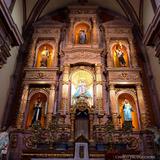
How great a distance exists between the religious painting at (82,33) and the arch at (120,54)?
1750mm

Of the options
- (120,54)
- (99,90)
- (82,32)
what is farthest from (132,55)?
(82,32)

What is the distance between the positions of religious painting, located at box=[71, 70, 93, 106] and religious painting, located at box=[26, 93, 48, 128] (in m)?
1.61

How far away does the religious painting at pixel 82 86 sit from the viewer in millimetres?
11248

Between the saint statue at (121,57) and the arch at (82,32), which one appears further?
the arch at (82,32)

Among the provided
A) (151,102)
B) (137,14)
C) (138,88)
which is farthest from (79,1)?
(151,102)

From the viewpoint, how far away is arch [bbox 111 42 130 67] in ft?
43.0

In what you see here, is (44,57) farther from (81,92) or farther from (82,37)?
(81,92)

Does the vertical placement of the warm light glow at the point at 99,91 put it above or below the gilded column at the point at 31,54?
below

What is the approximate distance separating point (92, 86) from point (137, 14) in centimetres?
594

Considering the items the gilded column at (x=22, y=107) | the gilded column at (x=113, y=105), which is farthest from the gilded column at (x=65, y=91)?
the gilded column at (x=113, y=105)

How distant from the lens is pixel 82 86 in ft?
38.1

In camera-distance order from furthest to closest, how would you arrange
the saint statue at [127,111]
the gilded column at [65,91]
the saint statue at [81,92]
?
the saint statue at [81,92] < the gilded column at [65,91] < the saint statue at [127,111]

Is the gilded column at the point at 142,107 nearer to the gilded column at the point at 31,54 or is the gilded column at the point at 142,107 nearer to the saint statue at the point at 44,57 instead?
the saint statue at the point at 44,57

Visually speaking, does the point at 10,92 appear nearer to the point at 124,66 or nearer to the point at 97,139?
the point at 97,139
